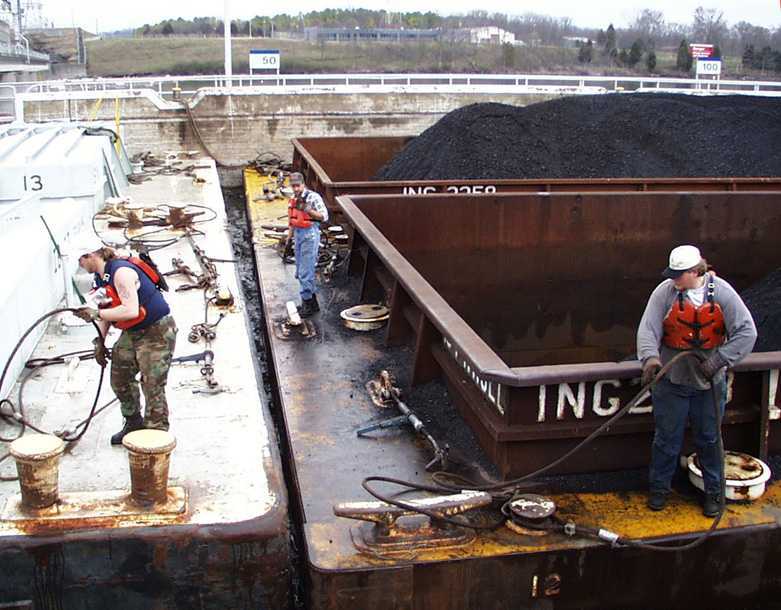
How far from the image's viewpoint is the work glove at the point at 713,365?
4.12 meters

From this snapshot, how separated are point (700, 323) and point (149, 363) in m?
3.08

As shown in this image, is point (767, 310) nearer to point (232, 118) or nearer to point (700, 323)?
point (700, 323)

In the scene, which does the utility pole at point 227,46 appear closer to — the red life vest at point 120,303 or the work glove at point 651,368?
the red life vest at point 120,303

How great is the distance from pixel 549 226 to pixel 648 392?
4650mm

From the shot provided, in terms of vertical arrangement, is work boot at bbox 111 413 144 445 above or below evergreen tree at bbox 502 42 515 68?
below

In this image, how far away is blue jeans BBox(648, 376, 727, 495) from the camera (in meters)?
4.23

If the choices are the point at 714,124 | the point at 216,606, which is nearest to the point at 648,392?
the point at 216,606

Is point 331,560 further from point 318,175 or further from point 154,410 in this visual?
point 318,175

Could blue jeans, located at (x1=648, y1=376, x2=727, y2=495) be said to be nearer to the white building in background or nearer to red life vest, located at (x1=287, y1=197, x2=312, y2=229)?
Result: red life vest, located at (x1=287, y1=197, x2=312, y2=229)

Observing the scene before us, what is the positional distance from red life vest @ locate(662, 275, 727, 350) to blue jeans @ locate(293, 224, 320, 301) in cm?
421

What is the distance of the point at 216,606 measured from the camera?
432 centimetres

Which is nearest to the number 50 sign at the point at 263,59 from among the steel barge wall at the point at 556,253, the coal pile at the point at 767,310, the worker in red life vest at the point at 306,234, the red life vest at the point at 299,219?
the steel barge wall at the point at 556,253

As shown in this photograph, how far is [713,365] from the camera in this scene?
13.5 feet

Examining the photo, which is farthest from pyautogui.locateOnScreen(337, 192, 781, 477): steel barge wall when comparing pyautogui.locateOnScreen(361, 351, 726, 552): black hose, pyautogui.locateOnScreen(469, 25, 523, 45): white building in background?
pyautogui.locateOnScreen(469, 25, 523, 45): white building in background
